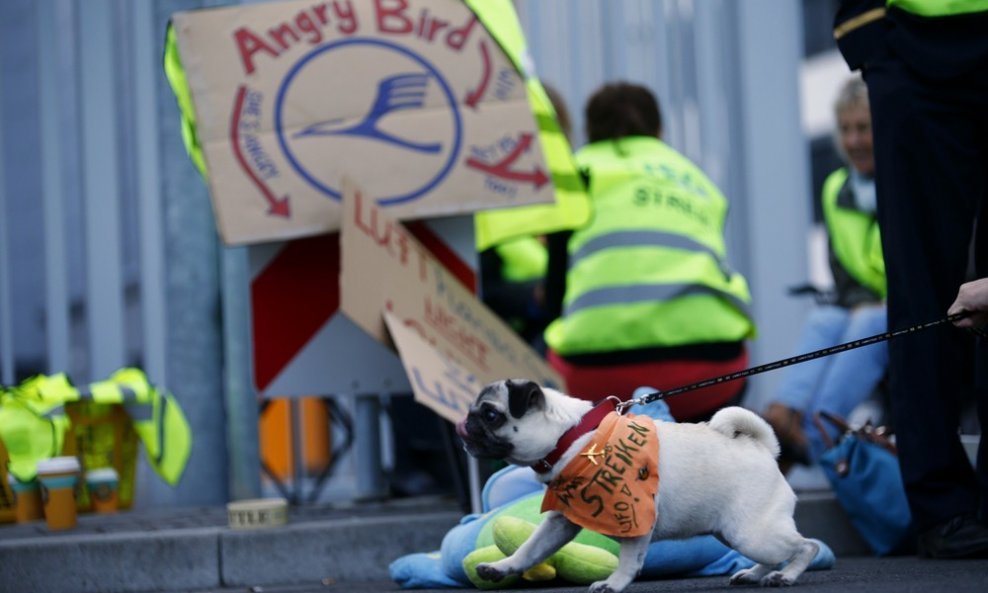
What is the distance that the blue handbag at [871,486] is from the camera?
4629 millimetres

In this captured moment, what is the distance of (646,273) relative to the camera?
5.55 meters

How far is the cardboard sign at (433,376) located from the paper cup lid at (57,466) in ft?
3.68

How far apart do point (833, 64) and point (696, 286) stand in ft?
52.2

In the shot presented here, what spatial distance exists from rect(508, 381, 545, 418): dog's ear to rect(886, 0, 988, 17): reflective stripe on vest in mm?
1594

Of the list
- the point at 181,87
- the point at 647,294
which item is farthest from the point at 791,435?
the point at 181,87

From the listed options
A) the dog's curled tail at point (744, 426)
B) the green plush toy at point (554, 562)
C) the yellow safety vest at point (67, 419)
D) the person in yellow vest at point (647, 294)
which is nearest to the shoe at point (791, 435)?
the person in yellow vest at point (647, 294)

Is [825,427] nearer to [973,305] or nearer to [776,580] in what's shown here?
[973,305]

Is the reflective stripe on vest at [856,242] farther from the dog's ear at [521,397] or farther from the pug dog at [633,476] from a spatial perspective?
the dog's ear at [521,397]

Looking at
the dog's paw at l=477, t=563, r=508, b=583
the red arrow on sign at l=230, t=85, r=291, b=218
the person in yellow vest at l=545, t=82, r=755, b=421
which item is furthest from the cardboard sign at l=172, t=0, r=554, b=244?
the dog's paw at l=477, t=563, r=508, b=583

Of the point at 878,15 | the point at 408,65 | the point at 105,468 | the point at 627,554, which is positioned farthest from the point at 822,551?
the point at 105,468

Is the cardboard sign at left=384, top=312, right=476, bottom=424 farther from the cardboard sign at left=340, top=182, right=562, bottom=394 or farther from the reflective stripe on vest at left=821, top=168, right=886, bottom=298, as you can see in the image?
the reflective stripe on vest at left=821, top=168, right=886, bottom=298

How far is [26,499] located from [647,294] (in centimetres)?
218

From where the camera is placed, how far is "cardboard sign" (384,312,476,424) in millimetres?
4367

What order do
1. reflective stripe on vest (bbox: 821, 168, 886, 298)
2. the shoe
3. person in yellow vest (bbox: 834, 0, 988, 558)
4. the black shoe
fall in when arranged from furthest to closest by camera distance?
reflective stripe on vest (bbox: 821, 168, 886, 298) → the shoe → person in yellow vest (bbox: 834, 0, 988, 558) → the black shoe
